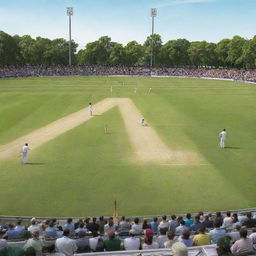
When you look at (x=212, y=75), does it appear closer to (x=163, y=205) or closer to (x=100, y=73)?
(x=100, y=73)

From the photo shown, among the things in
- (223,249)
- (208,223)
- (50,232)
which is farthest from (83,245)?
(208,223)

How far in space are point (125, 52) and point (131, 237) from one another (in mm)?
137182

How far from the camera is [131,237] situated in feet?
40.2

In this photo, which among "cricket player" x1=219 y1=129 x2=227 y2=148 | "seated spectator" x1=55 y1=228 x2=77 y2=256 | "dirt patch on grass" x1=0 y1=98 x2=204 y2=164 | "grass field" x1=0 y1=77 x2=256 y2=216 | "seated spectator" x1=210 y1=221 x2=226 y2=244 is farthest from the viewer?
"cricket player" x1=219 y1=129 x2=227 y2=148

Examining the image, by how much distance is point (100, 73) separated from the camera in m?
115

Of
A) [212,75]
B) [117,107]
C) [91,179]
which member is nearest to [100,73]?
[212,75]

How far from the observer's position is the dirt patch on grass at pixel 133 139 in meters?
28.2

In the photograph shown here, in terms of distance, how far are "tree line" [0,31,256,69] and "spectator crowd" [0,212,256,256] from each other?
4704 inches

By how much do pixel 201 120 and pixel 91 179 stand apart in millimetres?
21249

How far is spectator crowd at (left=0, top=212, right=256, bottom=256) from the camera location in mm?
10195

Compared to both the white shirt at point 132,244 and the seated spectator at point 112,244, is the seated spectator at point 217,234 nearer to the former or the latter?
the white shirt at point 132,244

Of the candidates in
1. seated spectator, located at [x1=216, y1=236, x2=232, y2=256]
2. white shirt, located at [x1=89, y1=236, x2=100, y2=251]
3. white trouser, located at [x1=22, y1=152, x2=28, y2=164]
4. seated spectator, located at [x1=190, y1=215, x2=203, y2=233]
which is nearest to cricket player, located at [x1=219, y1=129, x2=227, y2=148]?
white trouser, located at [x1=22, y1=152, x2=28, y2=164]

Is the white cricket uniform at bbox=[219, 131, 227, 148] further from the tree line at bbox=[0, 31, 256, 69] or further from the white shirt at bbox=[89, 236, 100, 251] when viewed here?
the tree line at bbox=[0, 31, 256, 69]

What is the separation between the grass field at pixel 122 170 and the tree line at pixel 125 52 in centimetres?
9217
